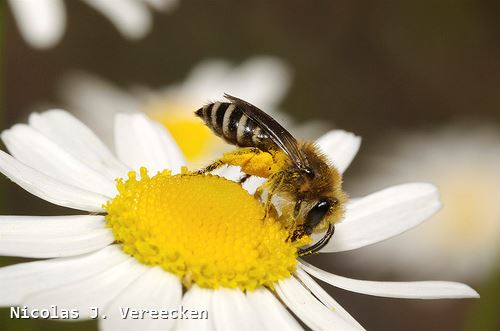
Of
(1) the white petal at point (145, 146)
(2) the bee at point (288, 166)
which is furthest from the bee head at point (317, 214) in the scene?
(1) the white petal at point (145, 146)

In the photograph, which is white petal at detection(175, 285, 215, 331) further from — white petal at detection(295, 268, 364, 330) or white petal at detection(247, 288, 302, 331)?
white petal at detection(295, 268, 364, 330)

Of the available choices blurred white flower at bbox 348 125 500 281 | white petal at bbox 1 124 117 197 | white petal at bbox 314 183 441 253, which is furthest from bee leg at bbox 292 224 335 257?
blurred white flower at bbox 348 125 500 281

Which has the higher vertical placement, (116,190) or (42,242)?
(116,190)

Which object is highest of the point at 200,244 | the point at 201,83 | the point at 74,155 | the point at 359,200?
the point at 201,83

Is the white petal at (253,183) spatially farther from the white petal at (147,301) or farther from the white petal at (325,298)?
the white petal at (147,301)

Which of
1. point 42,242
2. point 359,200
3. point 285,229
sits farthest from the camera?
point 359,200

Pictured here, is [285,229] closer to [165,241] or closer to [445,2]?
[165,241]

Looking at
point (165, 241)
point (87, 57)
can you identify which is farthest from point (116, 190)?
point (87, 57)
